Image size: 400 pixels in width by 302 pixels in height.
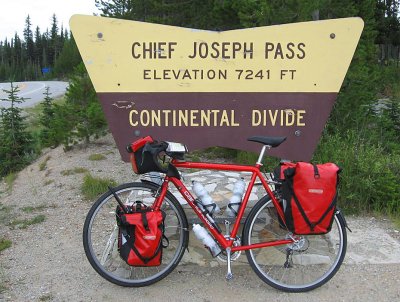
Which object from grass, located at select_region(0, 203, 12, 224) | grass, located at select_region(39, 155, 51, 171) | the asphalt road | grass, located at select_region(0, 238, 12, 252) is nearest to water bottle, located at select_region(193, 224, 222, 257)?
grass, located at select_region(0, 238, 12, 252)

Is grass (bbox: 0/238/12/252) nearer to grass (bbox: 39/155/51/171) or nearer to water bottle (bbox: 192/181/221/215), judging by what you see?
water bottle (bbox: 192/181/221/215)

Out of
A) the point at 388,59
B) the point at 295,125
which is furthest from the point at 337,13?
the point at 388,59

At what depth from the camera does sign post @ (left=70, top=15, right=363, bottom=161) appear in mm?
4121

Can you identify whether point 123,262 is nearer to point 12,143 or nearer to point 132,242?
point 132,242

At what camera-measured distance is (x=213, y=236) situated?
11.5 feet

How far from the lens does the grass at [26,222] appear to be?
5200 mm

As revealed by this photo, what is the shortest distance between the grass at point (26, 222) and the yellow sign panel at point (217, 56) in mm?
2017

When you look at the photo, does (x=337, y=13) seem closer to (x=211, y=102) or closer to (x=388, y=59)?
(x=211, y=102)

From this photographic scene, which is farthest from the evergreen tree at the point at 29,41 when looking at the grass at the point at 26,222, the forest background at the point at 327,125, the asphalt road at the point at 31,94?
the grass at the point at 26,222

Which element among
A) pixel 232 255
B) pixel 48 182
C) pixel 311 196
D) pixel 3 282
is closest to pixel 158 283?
pixel 232 255

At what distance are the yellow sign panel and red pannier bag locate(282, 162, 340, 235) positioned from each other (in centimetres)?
126

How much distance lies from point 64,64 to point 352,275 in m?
83.0

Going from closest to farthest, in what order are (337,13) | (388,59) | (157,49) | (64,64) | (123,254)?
(123,254) < (157,49) < (337,13) < (388,59) < (64,64)

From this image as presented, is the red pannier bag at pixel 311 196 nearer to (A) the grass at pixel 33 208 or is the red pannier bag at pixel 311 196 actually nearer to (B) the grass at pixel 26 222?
(B) the grass at pixel 26 222
